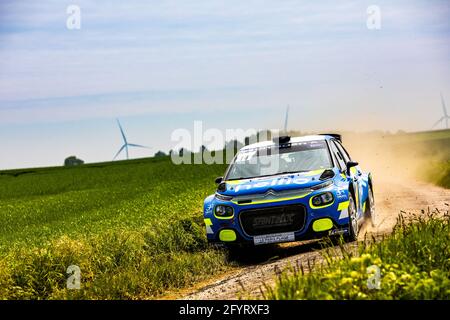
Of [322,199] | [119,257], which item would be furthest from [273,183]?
[119,257]

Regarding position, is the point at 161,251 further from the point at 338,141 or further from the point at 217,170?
the point at 217,170

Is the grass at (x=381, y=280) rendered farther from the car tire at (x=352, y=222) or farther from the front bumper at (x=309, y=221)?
the car tire at (x=352, y=222)

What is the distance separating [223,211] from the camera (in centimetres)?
1198

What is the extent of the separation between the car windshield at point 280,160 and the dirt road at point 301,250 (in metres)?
1.43

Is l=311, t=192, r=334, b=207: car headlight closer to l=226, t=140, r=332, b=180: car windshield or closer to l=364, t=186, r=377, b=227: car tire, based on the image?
l=226, t=140, r=332, b=180: car windshield

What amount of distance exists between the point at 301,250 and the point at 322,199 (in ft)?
4.66

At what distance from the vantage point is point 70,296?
973 cm

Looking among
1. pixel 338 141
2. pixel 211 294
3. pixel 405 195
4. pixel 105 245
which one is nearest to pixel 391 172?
pixel 405 195

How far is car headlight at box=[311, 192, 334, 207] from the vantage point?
458 inches

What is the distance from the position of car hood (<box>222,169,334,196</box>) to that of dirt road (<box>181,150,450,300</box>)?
109 cm

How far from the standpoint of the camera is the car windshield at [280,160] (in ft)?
41.5

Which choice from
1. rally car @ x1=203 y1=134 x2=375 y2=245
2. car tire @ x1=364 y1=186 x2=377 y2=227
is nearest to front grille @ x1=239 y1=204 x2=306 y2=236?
rally car @ x1=203 y1=134 x2=375 y2=245

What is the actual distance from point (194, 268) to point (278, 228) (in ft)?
4.89

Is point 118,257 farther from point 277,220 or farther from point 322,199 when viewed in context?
point 322,199
